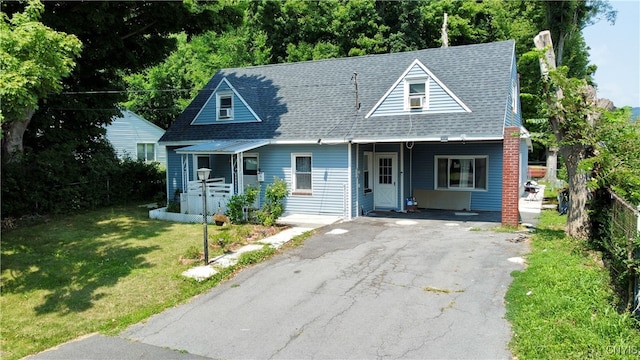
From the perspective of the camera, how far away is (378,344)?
5984mm

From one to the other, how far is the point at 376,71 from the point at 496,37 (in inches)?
780

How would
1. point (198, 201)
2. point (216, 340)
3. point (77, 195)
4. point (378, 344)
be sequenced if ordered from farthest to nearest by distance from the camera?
point (77, 195)
point (198, 201)
point (216, 340)
point (378, 344)

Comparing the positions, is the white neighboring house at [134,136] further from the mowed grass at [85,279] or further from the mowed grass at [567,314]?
the mowed grass at [567,314]

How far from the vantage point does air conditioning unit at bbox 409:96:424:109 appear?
51.7ft

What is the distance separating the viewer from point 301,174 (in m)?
16.4

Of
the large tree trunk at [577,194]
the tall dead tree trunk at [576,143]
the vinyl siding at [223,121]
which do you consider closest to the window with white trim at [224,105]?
the vinyl siding at [223,121]

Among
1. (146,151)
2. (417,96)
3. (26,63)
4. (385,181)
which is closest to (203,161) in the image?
(385,181)

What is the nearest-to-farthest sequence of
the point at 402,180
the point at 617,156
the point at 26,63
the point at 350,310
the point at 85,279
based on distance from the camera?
1. the point at 350,310
2. the point at 26,63
3. the point at 85,279
4. the point at 617,156
5. the point at 402,180

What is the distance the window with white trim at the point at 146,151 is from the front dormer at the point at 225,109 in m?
14.4

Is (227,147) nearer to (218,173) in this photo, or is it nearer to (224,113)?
(218,173)

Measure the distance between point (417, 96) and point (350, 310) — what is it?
34.1 feet

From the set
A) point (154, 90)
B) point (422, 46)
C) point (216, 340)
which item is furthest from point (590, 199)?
point (154, 90)

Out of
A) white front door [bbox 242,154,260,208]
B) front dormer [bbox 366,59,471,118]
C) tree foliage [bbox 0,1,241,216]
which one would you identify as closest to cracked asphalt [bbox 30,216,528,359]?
front dormer [bbox 366,59,471,118]

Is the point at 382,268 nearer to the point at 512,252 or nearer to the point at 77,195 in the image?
the point at 512,252
